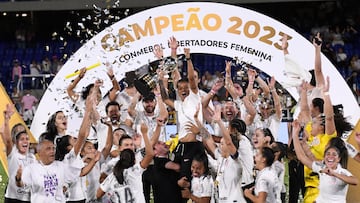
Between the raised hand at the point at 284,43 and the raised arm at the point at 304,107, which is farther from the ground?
the raised hand at the point at 284,43

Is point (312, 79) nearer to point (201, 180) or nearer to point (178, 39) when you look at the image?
point (178, 39)

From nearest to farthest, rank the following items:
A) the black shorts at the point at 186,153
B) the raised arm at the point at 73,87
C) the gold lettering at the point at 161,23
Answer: the black shorts at the point at 186,153 < the raised arm at the point at 73,87 < the gold lettering at the point at 161,23

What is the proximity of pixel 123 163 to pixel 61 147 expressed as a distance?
86 centimetres

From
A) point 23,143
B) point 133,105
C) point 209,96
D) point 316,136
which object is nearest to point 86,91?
point 133,105

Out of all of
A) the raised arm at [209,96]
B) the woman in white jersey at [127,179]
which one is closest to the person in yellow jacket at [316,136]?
the raised arm at [209,96]

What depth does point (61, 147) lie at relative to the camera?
835 centimetres

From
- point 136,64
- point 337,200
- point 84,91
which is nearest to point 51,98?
point 84,91

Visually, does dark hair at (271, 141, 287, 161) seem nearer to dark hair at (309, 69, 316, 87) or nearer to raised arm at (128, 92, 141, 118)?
dark hair at (309, 69, 316, 87)

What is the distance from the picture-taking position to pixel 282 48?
998 centimetres

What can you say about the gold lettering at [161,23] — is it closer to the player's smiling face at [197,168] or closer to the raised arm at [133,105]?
the raised arm at [133,105]

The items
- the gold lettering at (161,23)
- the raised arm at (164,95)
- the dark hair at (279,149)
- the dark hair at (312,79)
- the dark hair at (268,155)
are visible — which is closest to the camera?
the dark hair at (268,155)

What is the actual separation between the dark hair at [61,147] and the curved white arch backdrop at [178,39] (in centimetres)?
179

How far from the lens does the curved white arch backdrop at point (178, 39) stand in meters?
10.2

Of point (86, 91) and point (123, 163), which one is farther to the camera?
point (86, 91)
